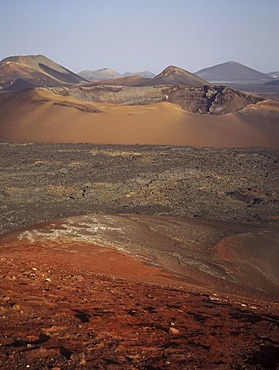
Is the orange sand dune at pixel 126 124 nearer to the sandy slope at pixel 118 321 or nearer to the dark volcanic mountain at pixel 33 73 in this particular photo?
the sandy slope at pixel 118 321

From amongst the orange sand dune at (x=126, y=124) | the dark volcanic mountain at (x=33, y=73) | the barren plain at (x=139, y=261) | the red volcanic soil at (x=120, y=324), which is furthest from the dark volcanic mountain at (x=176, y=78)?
the red volcanic soil at (x=120, y=324)

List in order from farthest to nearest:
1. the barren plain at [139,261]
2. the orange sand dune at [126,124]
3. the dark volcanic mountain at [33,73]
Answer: the dark volcanic mountain at [33,73] < the orange sand dune at [126,124] < the barren plain at [139,261]

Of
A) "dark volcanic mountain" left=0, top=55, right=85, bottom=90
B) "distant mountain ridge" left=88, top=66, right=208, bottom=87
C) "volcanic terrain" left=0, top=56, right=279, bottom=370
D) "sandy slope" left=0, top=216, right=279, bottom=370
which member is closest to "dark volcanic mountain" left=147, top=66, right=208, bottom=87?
"distant mountain ridge" left=88, top=66, right=208, bottom=87

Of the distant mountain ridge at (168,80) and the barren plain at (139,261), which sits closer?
the barren plain at (139,261)

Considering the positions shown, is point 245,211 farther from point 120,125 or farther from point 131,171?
point 120,125

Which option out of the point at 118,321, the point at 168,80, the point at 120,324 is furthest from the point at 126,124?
the point at 168,80

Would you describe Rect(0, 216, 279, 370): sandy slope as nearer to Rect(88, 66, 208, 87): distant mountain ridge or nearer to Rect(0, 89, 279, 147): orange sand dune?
Rect(0, 89, 279, 147): orange sand dune

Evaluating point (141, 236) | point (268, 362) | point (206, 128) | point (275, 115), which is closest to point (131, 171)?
point (141, 236)
